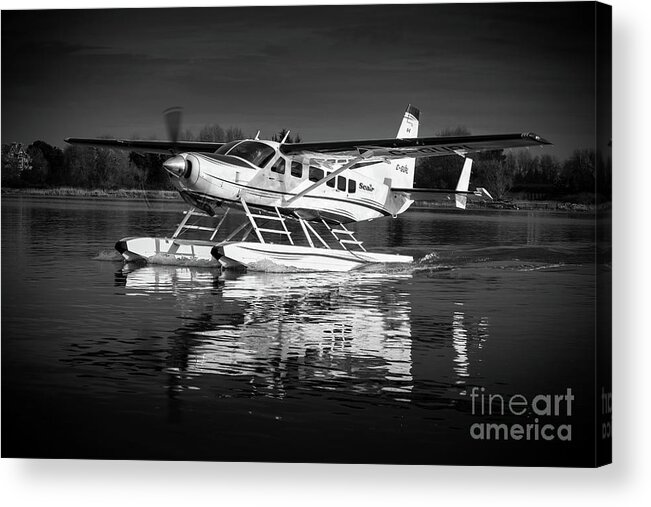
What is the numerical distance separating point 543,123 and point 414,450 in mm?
3034

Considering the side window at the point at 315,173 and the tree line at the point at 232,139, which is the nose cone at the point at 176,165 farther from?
the side window at the point at 315,173

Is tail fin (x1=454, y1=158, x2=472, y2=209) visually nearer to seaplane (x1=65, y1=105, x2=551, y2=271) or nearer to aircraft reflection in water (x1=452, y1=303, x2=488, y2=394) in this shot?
seaplane (x1=65, y1=105, x2=551, y2=271)

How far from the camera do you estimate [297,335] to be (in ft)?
32.4

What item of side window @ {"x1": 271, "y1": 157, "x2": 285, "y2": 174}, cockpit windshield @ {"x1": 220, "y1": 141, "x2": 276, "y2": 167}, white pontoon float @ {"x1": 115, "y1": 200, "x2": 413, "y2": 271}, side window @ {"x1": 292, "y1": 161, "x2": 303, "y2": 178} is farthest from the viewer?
side window @ {"x1": 292, "y1": 161, "x2": 303, "y2": 178}

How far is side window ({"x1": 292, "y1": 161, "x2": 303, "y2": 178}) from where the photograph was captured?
55.8 ft

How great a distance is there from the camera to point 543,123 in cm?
888

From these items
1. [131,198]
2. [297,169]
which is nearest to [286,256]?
[297,169]

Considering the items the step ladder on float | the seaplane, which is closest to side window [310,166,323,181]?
the seaplane

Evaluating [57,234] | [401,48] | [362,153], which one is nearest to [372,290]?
[362,153]

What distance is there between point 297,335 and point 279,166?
726 centimetres

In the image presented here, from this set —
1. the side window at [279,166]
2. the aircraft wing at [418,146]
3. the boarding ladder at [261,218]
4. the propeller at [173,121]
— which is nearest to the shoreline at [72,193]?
the propeller at [173,121]

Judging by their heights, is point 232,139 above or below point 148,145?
above

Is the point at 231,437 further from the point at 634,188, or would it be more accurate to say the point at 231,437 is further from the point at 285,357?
the point at 634,188

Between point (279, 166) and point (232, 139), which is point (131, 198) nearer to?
point (232, 139)
